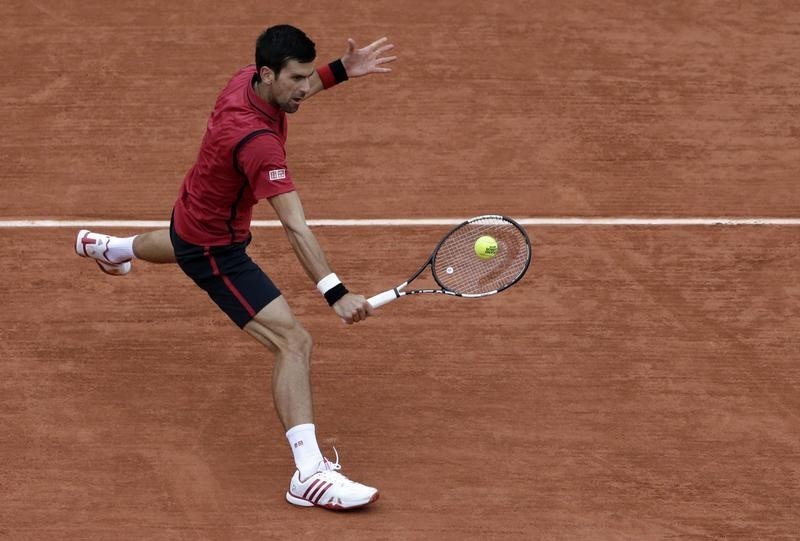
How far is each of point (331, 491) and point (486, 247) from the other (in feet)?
5.19

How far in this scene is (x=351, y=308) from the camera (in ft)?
21.6

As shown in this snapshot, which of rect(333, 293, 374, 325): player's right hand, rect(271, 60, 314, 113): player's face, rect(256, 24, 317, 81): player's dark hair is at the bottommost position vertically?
rect(333, 293, 374, 325): player's right hand

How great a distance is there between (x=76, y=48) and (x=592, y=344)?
523 cm

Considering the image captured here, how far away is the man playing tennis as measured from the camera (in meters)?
6.70

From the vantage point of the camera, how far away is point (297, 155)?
9.82 m

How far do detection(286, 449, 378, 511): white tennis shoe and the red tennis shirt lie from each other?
1.36 metres

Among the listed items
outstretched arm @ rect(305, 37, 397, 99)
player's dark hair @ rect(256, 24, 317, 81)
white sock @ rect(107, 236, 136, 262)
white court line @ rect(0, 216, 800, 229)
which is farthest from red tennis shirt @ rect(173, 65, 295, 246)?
white court line @ rect(0, 216, 800, 229)

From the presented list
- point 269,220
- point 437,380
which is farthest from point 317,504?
point 269,220

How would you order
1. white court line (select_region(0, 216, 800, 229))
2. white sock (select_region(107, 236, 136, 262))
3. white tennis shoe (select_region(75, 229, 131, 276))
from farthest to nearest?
white court line (select_region(0, 216, 800, 229)), white tennis shoe (select_region(75, 229, 131, 276)), white sock (select_region(107, 236, 136, 262))

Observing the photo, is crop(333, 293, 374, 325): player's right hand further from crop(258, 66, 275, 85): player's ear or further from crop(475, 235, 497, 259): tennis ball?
Result: crop(258, 66, 275, 85): player's ear

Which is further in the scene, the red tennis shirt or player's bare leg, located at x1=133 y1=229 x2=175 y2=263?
player's bare leg, located at x1=133 y1=229 x2=175 y2=263

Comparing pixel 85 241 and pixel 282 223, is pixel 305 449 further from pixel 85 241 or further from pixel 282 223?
pixel 85 241

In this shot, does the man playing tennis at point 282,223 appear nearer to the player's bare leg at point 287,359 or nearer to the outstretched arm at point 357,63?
the player's bare leg at point 287,359

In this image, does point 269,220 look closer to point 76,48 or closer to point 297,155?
point 297,155
